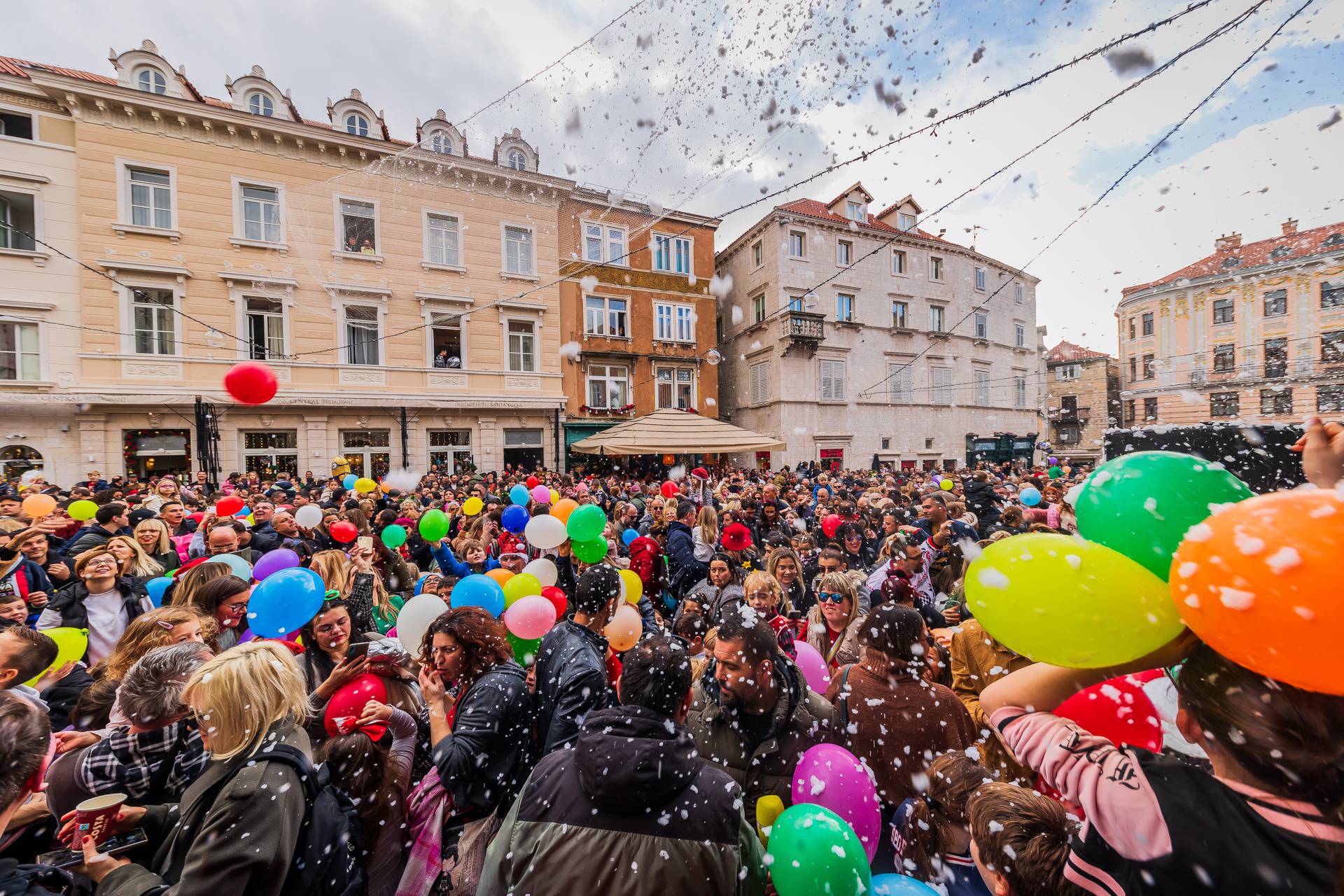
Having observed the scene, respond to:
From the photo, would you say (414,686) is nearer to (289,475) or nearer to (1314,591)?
(1314,591)

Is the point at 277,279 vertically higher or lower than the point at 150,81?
lower

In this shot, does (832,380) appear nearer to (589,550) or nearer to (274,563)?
(589,550)

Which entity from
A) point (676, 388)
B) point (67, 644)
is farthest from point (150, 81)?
point (67, 644)

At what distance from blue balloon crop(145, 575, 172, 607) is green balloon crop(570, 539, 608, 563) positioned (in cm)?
298

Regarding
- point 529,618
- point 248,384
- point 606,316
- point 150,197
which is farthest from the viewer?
point 606,316

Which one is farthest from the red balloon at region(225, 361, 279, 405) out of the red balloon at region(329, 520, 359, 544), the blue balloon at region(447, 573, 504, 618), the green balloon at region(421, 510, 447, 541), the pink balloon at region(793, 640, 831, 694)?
the pink balloon at region(793, 640, 831, 694)

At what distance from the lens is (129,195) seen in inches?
515

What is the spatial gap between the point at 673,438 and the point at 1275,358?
9092 millimetres

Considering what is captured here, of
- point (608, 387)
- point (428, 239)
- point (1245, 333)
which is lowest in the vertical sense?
point (1245, 333)

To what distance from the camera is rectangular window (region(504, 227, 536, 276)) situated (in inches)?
659

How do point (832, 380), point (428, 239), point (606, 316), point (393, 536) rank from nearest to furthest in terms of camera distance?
point (393, 536) < point (428, 239) < point (606, 316) < point (832, 380)

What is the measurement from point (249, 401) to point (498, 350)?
11813 millimetres

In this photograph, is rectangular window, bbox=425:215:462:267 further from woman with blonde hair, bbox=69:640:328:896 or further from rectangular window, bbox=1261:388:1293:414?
rectangular window, bbox=1261:388:1293:414

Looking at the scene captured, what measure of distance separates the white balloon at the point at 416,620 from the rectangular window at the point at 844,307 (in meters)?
20.8
